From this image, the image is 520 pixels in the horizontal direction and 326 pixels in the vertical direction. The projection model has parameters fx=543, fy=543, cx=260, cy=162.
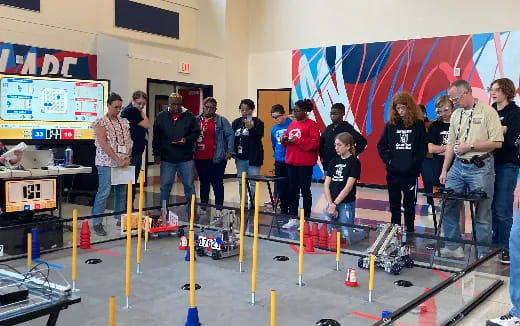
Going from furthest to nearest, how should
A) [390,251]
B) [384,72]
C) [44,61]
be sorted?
[384,72] < [44,61] < [390,251]

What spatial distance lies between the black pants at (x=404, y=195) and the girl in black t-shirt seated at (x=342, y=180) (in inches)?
13.6

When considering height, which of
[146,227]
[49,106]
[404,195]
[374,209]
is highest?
[49,106]

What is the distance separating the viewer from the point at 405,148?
4.70 m

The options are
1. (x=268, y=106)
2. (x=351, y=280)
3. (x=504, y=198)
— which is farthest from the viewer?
(x=268, y=106)

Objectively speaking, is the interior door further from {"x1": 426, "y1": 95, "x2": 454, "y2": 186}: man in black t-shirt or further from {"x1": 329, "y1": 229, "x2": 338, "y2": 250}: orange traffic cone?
{"x1": 329, "y1": 229, "x2": 338, "y2": 250}: orange traffic cone

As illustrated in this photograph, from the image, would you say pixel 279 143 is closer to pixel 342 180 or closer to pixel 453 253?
pixel 342 180

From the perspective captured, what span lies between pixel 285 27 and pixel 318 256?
6.81 meters

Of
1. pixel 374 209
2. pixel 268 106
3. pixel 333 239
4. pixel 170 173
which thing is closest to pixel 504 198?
pixel 333 239

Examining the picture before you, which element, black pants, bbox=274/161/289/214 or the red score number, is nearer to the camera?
black pants, bbox=274/161/289/214

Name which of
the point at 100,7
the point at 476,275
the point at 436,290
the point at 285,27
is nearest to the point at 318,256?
the point at 476,275

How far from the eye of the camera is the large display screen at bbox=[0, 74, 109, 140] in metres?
5.93

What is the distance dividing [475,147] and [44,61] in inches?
240

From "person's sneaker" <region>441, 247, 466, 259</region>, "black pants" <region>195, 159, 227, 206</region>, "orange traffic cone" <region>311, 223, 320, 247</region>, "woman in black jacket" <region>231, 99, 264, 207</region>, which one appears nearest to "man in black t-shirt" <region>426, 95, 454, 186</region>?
"person's sneaker" <region>441, 247, 466, 259</region>

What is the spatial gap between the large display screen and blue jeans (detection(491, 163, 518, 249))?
4.57 meters
